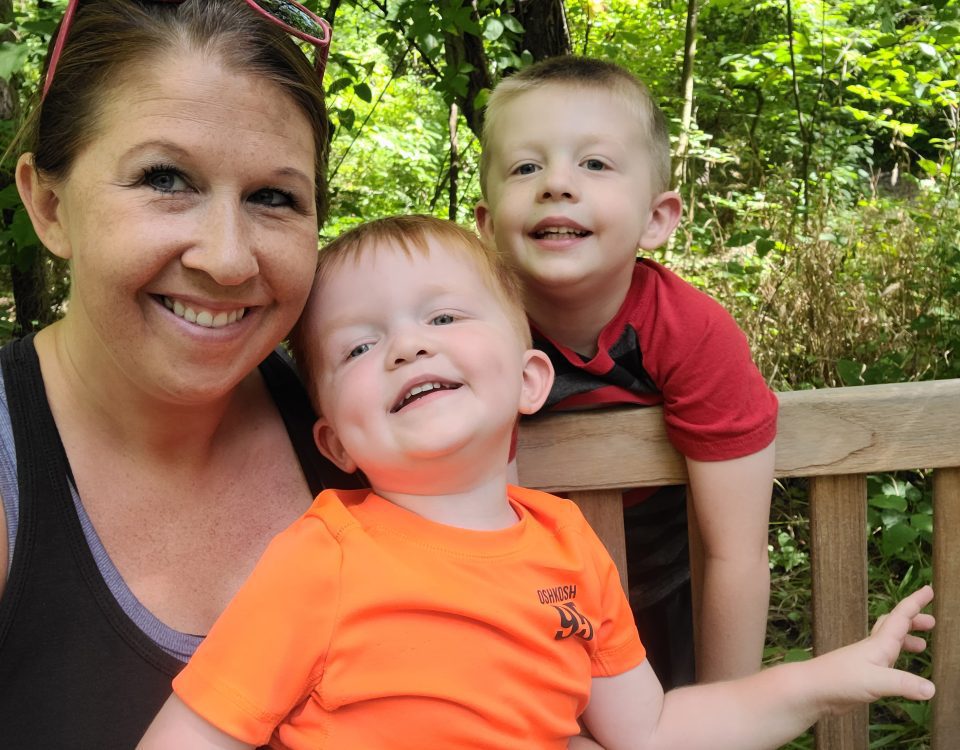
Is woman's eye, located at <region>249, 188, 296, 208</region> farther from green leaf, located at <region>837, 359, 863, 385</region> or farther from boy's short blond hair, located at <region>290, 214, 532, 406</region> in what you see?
green leaf, located at <region>837, 359, 863, 385</region>

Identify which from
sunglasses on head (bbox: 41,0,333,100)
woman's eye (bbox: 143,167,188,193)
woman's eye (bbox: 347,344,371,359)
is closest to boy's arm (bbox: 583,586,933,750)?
woman's eye (bbox: 347,344,371,359)

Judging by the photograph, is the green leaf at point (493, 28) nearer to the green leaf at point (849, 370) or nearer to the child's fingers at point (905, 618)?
the green leaf at point (849, 370)

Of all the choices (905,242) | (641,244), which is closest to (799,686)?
(641,244)

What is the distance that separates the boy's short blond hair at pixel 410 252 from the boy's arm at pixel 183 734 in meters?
0.56

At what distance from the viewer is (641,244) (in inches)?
79.1

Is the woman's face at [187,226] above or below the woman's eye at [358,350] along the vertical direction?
above

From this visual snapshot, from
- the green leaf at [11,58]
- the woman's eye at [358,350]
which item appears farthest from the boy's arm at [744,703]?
the green leaf at [11,58]

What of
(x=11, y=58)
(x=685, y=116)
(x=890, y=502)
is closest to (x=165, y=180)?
(x=11, y=58)

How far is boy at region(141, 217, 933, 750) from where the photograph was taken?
4.13ft

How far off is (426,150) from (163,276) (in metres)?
8.51

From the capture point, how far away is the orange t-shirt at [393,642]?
123cm

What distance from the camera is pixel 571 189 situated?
183 centimetres

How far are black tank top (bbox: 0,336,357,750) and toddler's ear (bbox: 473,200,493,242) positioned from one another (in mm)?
1009

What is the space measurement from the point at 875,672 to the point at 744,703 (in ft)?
0.71
